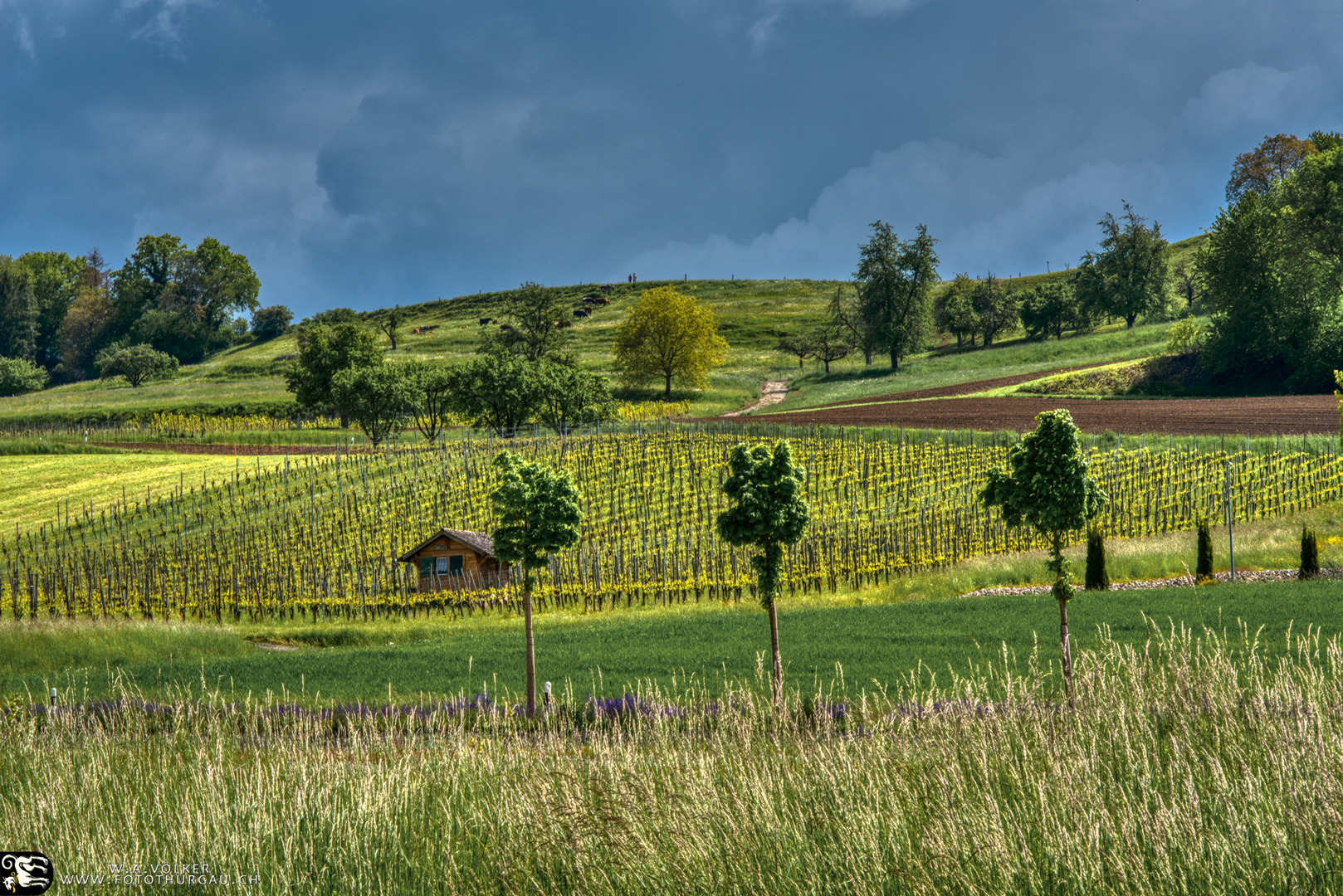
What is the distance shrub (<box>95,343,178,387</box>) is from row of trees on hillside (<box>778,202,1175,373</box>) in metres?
84.6

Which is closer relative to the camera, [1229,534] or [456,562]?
[1229,534]

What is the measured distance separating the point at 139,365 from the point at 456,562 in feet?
344

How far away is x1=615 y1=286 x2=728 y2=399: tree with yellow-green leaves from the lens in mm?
94688

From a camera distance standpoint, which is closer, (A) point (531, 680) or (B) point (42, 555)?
(A) point (531, 680)

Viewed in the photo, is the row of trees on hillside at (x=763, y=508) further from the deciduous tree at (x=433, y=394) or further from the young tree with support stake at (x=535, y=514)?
the deciduous tree at (x=433, y=394)

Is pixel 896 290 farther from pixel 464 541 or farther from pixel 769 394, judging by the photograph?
pixel 464 541

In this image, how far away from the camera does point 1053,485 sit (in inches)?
526

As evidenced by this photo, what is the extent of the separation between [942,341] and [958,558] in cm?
11107

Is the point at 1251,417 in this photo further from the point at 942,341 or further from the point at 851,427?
the point at 942,341

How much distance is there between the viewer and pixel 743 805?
6.38 meters

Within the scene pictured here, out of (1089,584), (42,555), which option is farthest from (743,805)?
(42,555)

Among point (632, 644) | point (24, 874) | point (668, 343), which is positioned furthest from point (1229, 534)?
point (668, 343)

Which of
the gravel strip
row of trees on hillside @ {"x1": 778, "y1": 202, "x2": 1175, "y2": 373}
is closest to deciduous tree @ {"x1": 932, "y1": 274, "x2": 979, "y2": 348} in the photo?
row of trees on hillside @ {"x1": 778, "y1": 202, "x2": 1175, "y2": 373}

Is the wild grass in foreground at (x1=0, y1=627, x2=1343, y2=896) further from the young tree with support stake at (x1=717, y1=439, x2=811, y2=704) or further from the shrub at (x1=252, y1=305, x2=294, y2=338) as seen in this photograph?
the shrub at (x1=252, y1=305, x2=294, y2=338)
